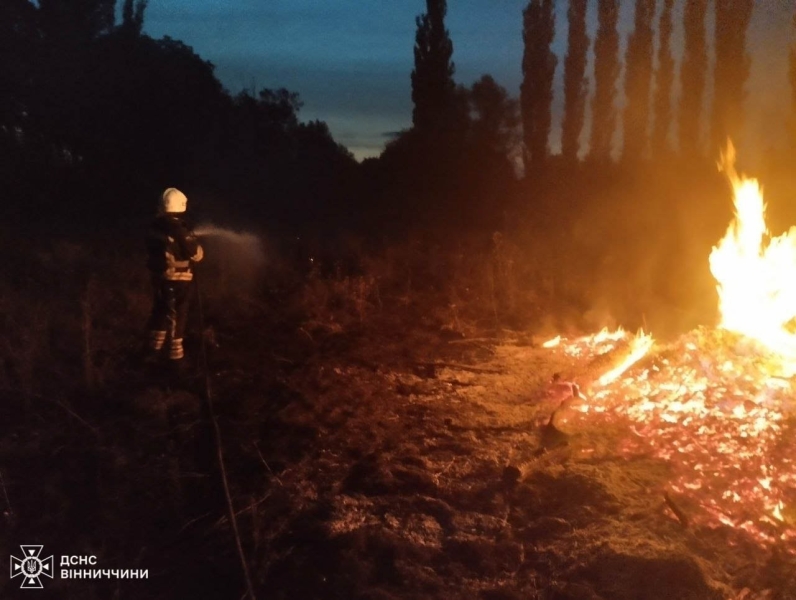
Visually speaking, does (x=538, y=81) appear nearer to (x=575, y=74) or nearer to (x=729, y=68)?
(x=575, y=74)

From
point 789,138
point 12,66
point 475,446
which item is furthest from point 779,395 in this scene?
point 12,66

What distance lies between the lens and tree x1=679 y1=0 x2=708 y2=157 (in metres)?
30.6

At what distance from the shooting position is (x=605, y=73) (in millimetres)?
33781

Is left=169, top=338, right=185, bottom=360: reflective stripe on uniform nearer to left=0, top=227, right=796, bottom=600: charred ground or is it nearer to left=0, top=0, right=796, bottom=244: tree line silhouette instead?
left=0, top=227, right=796, bottom=600: charred ground

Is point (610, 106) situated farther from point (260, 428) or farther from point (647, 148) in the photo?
point (260, 428)

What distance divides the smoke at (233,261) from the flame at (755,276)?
6.84 metres

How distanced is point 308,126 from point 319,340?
2347 cm

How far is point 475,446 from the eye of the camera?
576 centimetres

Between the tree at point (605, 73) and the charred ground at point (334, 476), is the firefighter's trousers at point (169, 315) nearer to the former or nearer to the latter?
the charred ground at point (334, 476)

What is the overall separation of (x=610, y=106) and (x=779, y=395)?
30420mm

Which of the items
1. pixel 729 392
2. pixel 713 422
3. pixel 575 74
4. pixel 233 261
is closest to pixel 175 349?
pixel 713 422

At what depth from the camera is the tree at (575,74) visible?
3362 centimetres
